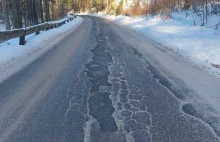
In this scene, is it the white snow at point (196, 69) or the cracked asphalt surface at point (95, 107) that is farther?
the white snow at point (196, 69)

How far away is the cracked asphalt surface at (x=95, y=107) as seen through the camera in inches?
158

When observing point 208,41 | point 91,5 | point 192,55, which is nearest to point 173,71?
point 192,55

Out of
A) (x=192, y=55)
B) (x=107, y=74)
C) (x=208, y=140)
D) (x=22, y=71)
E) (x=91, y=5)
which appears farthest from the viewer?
(x=91, y=5)

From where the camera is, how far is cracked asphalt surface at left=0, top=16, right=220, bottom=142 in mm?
4008

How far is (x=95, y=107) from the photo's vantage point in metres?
5.05

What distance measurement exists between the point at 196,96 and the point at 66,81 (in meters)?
2.96

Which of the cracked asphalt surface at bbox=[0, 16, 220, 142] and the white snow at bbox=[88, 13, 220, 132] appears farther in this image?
the white snow at bbox=[88, 13, 220, 132]

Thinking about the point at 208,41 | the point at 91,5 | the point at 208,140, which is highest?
the point at 91,5

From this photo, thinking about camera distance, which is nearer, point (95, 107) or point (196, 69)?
point (95, 107)

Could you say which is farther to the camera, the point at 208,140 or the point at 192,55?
the point at 192,55

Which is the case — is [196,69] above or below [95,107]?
above

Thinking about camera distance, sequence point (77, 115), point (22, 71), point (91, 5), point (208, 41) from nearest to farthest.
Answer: point (77, 115) < point (22, 71) < point (208, 41) < point (91, 5)

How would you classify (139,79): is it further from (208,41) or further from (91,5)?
(91,5)

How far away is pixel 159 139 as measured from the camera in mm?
3859
